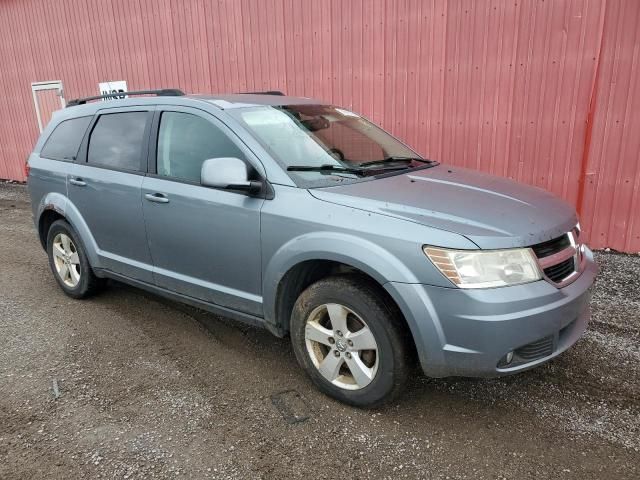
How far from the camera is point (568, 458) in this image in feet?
8.17

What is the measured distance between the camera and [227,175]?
300cm

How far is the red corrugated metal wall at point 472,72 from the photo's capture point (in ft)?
17.1

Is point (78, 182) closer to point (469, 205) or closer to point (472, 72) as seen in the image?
point (469, 205)

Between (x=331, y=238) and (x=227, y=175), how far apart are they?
2.49ft

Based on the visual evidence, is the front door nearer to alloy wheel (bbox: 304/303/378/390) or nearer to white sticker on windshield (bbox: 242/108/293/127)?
white sticker on windshield (bbox: 242/108/293/127)

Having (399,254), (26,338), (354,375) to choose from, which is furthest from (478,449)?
(26,338)

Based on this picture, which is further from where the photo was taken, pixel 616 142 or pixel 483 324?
pixel 616 142

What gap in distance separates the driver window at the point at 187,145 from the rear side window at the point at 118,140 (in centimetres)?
27

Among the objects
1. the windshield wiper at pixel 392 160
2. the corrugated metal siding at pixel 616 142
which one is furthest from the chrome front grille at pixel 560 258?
the corrugated metal siding at pixel 616 142

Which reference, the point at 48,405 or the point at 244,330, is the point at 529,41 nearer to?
the point at 244,330

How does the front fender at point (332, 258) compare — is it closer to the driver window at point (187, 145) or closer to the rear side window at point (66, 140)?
the driver window at point (187, 145)

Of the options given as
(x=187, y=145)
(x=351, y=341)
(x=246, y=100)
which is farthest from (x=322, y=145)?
(x=351, y=341)

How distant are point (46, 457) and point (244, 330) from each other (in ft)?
5.53

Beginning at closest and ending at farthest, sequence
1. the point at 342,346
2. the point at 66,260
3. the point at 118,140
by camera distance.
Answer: the point at 342,346
the point at 118,140
the point at 66,260
